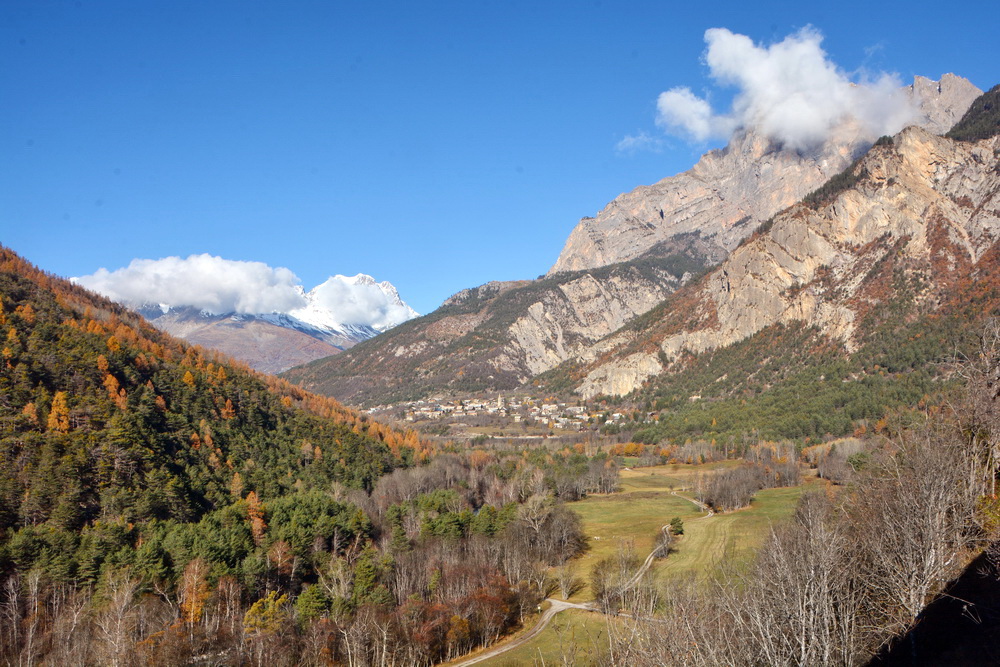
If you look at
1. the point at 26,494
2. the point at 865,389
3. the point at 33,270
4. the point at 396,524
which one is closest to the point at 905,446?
the point at 396,524

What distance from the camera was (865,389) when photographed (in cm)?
13938

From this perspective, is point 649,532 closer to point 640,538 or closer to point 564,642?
point 640,538

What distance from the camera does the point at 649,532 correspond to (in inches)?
3004

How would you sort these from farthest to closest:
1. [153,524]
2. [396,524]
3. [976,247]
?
[976,247] → [396,524] → [153,524]

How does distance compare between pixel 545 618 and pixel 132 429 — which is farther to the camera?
pixel 132 429

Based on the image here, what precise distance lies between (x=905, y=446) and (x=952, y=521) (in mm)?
10404

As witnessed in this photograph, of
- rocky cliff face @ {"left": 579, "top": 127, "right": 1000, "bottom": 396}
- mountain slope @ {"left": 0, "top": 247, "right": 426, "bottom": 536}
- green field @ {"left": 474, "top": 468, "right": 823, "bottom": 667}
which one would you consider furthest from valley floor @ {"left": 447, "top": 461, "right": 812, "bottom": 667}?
rocky cliff face @ {"left": 579, "top": 127, "right": 1000, "bottom": 396}

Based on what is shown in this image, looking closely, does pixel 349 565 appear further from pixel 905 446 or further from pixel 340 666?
pixel 905 446

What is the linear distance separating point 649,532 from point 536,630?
3079cm

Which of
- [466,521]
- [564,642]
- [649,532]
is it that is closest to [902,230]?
[649,532]

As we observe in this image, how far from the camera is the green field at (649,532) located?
45094 mm

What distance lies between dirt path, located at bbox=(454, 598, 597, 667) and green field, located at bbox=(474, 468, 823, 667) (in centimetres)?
80

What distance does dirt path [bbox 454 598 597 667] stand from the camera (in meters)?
45.0

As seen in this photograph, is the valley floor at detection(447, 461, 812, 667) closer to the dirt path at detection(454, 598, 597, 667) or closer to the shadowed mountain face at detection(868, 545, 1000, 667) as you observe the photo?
the dirt path at detection(454, 598, 597, 667)
